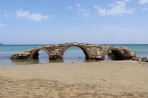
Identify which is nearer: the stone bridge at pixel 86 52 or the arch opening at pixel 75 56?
the stone bridge at pixel 86 52

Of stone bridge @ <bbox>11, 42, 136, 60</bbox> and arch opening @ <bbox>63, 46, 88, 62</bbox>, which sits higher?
stone bridge @ <bbox>11, 42, 136, 60</bbox>

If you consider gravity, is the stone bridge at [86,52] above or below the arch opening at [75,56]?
above

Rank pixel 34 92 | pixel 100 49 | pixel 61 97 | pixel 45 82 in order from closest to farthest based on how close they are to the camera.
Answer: pixel 61 97 < pixel 34 92 < pixel 45 82 < pixel 100 49

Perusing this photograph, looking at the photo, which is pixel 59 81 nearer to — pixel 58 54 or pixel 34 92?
pixel 34 92

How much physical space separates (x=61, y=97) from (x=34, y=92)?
67.6 inches

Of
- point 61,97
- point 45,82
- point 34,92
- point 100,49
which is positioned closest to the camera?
point 61,97

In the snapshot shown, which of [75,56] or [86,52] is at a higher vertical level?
[86,52]

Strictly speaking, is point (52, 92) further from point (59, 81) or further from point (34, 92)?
point (59, 81)

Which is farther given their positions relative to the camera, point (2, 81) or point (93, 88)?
point (2, 81)

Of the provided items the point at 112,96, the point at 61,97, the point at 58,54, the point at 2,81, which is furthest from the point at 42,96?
the point at 58,54

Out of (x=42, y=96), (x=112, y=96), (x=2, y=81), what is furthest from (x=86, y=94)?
(x=2, y=81)

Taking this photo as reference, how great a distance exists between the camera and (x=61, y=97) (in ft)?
47.1

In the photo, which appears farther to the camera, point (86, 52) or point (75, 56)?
point (75, 56)

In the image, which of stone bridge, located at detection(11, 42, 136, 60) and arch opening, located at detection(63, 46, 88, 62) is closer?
stone bridge, located at detection(11, 42, 136, 60)
